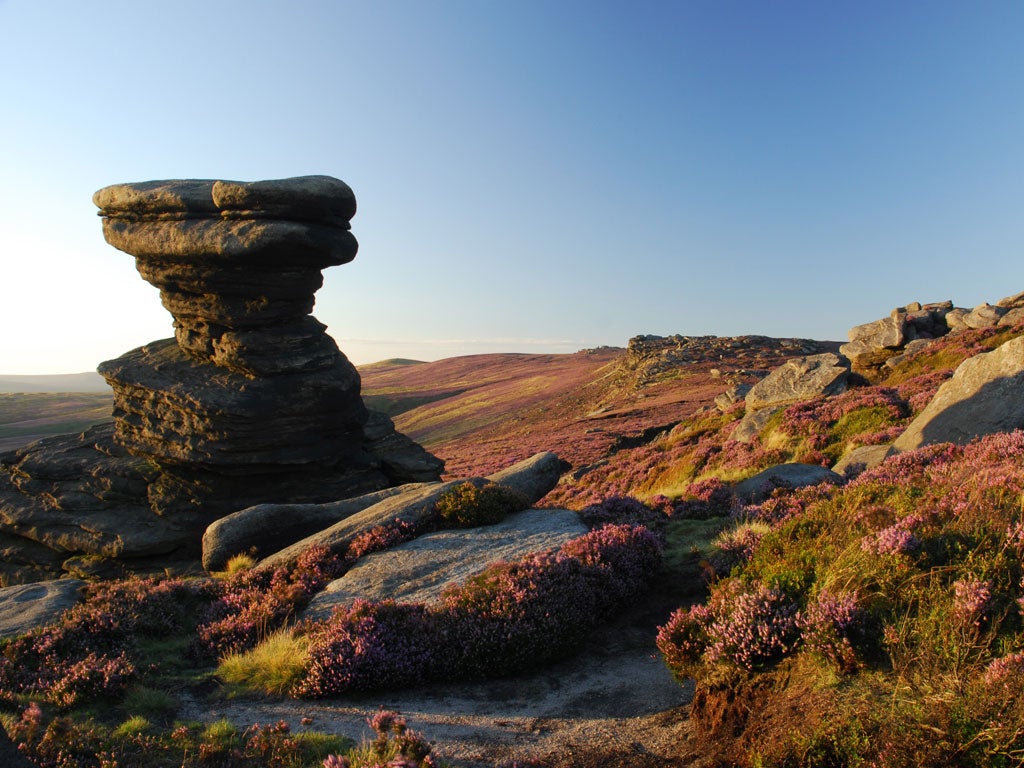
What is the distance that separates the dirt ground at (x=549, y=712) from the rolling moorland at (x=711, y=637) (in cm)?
14

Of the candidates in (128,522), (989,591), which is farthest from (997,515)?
(128,522)

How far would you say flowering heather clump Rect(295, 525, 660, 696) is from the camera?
8.84m

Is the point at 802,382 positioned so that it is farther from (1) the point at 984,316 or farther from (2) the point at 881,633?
(2) the point at 881,633

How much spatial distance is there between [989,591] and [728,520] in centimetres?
741

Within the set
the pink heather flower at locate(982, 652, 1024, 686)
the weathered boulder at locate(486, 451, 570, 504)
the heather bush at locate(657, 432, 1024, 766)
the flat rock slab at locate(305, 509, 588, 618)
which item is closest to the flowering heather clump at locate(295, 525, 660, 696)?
the flat rock slab at locate(305, 509, 588, 618)

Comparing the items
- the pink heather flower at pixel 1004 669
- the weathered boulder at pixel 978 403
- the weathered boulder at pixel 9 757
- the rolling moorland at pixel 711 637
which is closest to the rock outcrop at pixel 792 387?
the weathered boulder at pixel 978 403

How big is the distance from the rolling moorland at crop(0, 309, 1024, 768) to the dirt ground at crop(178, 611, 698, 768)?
5.4 inches

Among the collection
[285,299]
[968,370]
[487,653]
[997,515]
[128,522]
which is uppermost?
[285,299]

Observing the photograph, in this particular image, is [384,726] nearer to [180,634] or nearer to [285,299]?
[180,634]

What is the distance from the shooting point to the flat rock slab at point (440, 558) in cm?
1185

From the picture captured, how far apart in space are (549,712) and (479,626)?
195 centimetres

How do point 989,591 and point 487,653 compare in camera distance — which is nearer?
point 989,591

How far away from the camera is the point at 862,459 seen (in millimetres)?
17469

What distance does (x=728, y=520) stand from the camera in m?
13.2
